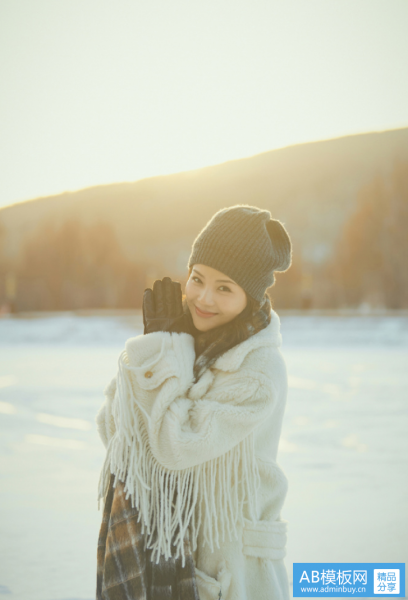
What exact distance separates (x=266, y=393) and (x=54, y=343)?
12.3m

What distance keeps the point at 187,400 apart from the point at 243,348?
0.17 metres

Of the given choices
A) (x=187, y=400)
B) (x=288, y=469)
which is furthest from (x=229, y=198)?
(x=187, y=400)

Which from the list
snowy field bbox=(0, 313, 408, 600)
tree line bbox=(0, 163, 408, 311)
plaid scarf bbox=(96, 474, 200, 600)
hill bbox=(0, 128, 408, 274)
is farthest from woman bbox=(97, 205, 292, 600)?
hill bbox=(0, 128, 408, 274)

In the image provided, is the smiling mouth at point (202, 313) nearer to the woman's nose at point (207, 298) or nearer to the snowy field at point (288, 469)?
the woman's nose at point (207, 298)

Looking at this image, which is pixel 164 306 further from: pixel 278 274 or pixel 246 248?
pixel 278 274

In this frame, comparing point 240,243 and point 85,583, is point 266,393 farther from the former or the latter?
point 85,583

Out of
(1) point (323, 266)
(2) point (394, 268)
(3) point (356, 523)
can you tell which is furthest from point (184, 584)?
(1) point (323, 266)

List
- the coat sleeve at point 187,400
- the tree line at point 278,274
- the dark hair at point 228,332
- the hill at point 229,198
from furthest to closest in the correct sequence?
the hill at point 229,198, the tree line at point 278,274, the dark hair at point 228,332, the coat sleeve at point 187,400

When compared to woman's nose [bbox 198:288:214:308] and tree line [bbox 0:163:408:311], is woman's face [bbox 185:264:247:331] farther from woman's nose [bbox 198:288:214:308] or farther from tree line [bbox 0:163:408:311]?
tree line [bbox 0:163:408:311]

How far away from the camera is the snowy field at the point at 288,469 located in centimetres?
236

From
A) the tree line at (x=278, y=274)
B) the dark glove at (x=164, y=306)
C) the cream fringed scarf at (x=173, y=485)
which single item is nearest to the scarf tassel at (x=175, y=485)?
the cream fringed scarf at (x=173, y=485)

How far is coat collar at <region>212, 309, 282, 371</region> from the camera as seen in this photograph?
118 centimetres

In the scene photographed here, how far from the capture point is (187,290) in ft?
4.24

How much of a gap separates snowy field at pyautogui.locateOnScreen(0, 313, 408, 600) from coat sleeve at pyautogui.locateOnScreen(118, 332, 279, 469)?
1273 millimetres
